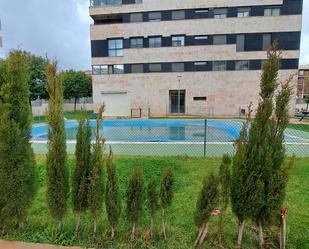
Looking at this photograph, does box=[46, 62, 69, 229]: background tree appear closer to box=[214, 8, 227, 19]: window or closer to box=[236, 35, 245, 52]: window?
box=[236, 35, 245, 52]: window

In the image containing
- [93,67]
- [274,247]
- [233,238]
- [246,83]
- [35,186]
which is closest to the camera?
[274,247]

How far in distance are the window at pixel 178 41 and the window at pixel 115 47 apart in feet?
19.4

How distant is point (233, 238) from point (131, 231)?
1.33 meters

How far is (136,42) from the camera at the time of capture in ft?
88.8

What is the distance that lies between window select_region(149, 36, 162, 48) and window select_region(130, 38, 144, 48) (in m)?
1.00

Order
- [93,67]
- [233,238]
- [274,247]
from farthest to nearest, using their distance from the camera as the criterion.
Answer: [93,67]
[233,238]
[274,247]

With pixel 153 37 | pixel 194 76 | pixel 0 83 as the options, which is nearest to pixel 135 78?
pixel 153 37

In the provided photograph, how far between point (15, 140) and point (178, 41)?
25575mm

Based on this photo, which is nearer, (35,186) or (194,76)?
(35,186)

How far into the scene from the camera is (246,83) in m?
25.9

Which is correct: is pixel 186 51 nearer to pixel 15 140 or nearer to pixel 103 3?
pixel 103 3

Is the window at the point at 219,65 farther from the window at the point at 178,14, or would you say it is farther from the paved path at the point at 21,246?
the paved path at the point at 21,246

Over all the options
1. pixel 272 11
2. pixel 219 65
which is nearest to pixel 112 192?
pixel 219 65

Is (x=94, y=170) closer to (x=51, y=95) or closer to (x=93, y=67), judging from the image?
(x=51, y=95)
